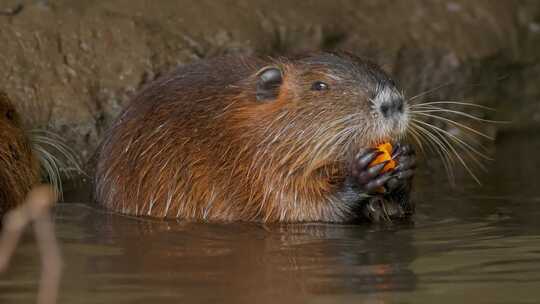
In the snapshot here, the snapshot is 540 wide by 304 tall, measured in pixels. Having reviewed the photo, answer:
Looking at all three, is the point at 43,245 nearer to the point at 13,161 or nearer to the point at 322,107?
the point at 13,161

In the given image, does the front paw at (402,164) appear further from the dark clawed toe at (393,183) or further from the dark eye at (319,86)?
the dark eye at (319,86)

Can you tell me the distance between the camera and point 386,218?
16.6 ft

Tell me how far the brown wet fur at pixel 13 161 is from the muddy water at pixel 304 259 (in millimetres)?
217

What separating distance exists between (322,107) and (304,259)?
0.98 m

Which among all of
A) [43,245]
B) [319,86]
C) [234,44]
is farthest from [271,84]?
[43,245]

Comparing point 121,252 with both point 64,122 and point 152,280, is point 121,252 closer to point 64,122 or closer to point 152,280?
point 152,280

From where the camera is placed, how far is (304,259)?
164 inches

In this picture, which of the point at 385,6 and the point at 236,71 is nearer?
the point at 236,71

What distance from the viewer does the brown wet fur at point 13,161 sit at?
4.79 meters

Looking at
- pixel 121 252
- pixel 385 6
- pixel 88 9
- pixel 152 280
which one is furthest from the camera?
pixel 385 6

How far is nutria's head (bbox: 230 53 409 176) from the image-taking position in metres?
4.85

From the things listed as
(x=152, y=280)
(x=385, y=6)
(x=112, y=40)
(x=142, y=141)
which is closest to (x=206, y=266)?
(x=152, y=280)

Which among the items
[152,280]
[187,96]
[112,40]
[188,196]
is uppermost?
[112,40]

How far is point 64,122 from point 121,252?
191cm
